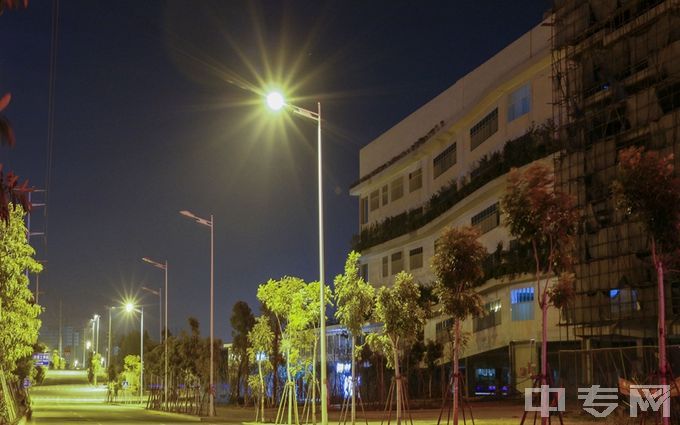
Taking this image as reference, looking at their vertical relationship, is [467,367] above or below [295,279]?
below

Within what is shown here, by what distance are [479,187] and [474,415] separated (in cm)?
1827

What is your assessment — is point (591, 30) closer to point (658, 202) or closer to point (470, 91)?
point (470, 91)

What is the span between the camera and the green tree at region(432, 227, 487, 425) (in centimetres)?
2255

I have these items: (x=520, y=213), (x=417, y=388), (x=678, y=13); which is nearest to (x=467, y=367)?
(x=417, y=388)

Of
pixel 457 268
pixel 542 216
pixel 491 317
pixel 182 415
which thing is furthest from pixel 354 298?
pixel 182 415

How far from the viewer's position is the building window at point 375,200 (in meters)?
74.3

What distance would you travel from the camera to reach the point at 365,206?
3046 inches

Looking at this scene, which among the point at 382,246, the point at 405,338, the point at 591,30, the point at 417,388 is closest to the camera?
the point at 405,338

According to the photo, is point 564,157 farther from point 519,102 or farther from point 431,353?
point 431,353

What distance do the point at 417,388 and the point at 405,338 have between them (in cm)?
3331

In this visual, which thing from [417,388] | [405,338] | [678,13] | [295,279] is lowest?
[417,388]

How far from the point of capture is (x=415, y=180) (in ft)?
219

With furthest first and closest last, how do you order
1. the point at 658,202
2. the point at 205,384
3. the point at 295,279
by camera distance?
the point at 205,384 < the point at 295,279 < the point at 658,202

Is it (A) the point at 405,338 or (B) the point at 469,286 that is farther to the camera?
(A) the point at 405,338
